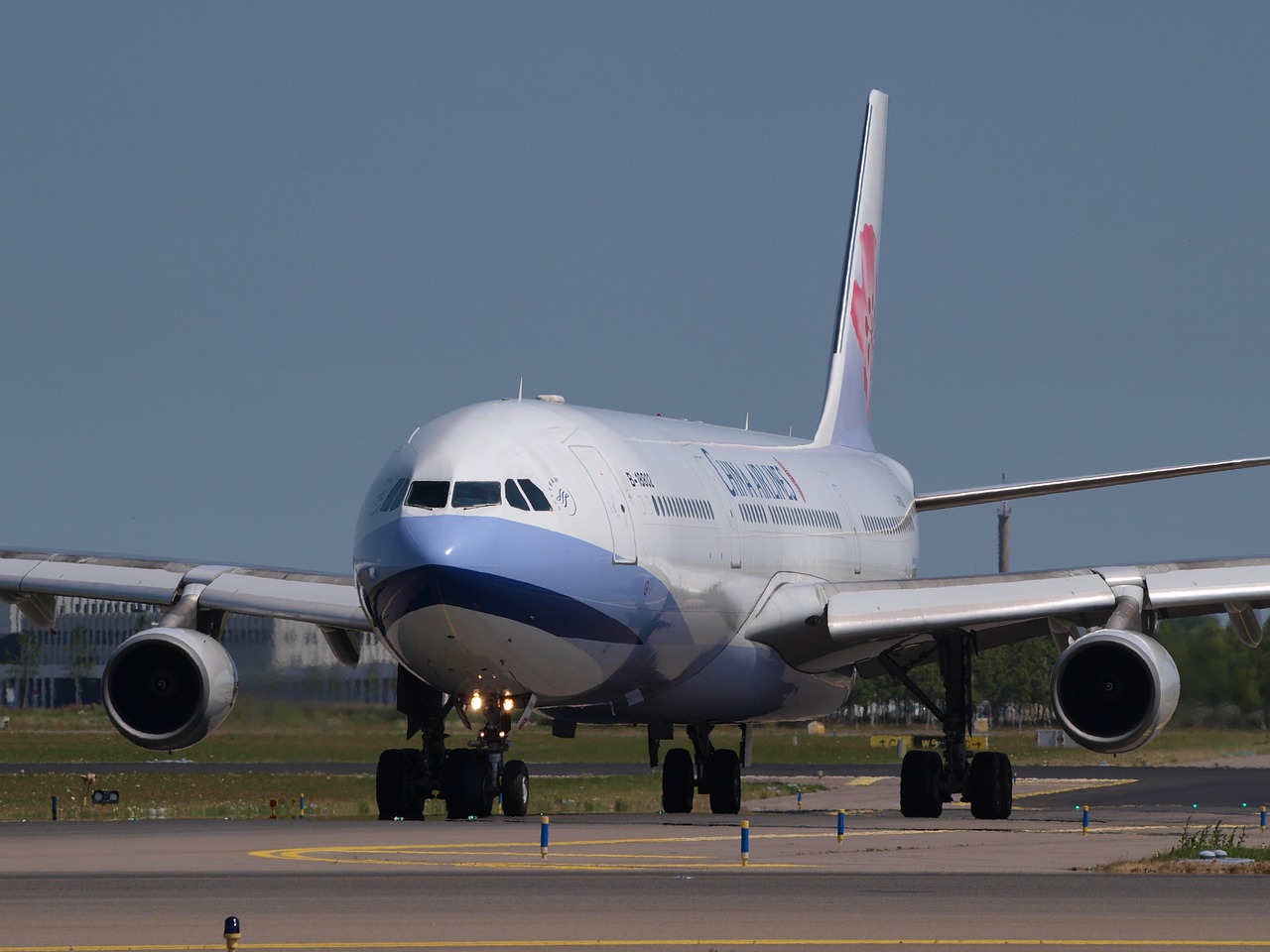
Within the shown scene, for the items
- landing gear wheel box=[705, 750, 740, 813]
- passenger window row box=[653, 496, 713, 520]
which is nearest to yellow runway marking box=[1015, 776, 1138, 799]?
landing gear wheel box=[705, 750, 740, 813]

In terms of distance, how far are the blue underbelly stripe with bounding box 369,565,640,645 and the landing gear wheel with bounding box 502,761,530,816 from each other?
2546 mm

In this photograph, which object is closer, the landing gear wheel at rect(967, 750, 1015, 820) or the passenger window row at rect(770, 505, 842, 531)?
the landing gear wheel at rect(967, 750, 1015, 820)

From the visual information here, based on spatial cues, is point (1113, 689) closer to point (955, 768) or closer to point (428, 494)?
point (955, 768)

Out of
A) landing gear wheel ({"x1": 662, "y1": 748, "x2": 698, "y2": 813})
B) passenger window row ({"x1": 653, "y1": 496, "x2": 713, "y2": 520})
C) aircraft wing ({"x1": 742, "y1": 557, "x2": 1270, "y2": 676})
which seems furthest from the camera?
landing gear wheel ({"x1": 662, "y1": 748, "x2": 698, "y2": 813})

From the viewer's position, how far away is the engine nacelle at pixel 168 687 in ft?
86.2

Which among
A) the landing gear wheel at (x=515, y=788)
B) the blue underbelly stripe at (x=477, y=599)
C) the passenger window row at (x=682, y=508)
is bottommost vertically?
→ the landing gear wheel at (x=515, y=788)

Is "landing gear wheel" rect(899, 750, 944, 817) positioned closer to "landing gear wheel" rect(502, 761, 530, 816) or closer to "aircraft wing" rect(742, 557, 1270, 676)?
"aircraft wing" rect(742, 557, 1270, 676)

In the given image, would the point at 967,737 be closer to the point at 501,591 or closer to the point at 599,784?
the point at 501,591

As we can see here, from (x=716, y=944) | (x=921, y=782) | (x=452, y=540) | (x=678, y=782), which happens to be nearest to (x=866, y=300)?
(x=678, y=782)

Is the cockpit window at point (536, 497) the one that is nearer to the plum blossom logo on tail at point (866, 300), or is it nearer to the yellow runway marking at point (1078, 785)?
the plum blossom logo on tail at point (866, 300)

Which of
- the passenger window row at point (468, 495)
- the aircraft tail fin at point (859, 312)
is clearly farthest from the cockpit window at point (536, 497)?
the aircraft tail fin at point (859, 312)

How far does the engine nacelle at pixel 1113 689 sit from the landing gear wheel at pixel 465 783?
255 inches

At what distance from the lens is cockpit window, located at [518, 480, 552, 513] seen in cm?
2406

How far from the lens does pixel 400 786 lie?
2688cm
